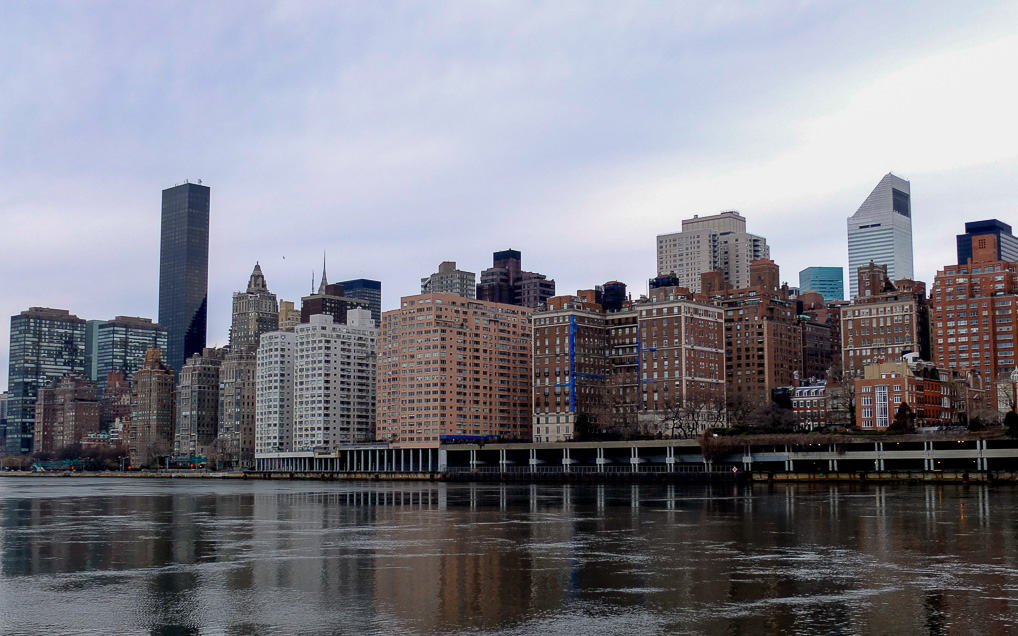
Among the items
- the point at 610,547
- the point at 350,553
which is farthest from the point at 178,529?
the point at 610,547

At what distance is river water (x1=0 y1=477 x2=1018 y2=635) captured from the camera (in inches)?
1535

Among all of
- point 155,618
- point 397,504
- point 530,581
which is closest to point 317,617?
point 155,618

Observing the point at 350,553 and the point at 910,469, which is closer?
the point at 350,553

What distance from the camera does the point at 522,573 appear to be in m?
51.7

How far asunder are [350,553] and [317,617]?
22306 mm

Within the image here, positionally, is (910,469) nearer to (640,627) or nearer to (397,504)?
(397,504)

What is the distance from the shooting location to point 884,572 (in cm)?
5131

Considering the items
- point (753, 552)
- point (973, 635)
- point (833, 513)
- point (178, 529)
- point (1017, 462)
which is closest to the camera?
point (973, 635)

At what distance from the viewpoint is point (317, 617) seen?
131 feet

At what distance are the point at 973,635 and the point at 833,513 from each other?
60312 mm

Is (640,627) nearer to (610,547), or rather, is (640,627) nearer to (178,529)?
(610,547)

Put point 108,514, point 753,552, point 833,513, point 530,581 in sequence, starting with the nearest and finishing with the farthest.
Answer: point 530,581 < point 753,552 < point 833,513 < point 108,514

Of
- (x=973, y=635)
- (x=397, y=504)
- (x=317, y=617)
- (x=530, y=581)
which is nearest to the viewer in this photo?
(x=973, y=635)

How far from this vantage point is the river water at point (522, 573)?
39.0 meters
